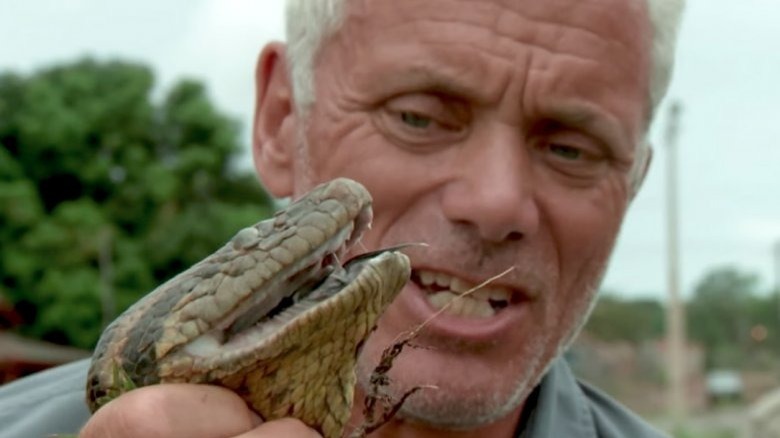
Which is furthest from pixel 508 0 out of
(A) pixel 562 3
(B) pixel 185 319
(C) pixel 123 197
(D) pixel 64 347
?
(C) pixel 123 197

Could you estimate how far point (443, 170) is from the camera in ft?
11.2

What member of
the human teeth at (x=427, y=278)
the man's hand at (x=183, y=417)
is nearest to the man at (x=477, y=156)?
the human teeth at (x=427, y=278)

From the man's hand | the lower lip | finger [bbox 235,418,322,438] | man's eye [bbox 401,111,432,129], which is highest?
the man's hand

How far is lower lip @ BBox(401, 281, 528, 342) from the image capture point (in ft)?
10.8

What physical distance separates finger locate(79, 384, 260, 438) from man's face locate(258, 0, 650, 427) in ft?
3.67

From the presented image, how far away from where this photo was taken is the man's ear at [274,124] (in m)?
3.83

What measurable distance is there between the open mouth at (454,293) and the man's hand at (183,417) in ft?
3.80

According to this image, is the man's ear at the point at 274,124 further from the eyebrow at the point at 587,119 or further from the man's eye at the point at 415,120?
the eyebrow at the point at 587,119

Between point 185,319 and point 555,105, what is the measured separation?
145 centimetres

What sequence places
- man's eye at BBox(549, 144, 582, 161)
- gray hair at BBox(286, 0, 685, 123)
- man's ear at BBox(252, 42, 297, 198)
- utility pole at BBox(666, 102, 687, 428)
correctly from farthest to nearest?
utility pole at BBox(666, 102, 687, 428) < man's ear at BBox(252, 42, 297, 198) < gray hair at BBox(286, 0, 685, 123) < man's eye at BBox(549, 144, 582, 161)

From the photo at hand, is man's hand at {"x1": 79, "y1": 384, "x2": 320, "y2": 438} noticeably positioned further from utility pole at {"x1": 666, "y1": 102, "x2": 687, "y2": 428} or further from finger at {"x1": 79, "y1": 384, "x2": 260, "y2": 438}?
utility pole at {"x1": 666, "y1": 102, "x2": 687, "y2": 428}

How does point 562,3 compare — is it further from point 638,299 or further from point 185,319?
point 638,299

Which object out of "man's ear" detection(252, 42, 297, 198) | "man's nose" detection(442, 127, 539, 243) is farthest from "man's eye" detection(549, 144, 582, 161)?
"man's ear" detection(252, 42, 297, 198)

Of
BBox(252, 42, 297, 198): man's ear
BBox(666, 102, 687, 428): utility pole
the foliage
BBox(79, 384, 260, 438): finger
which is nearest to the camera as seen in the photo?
BBox(79, 384, 260, 438): finger
